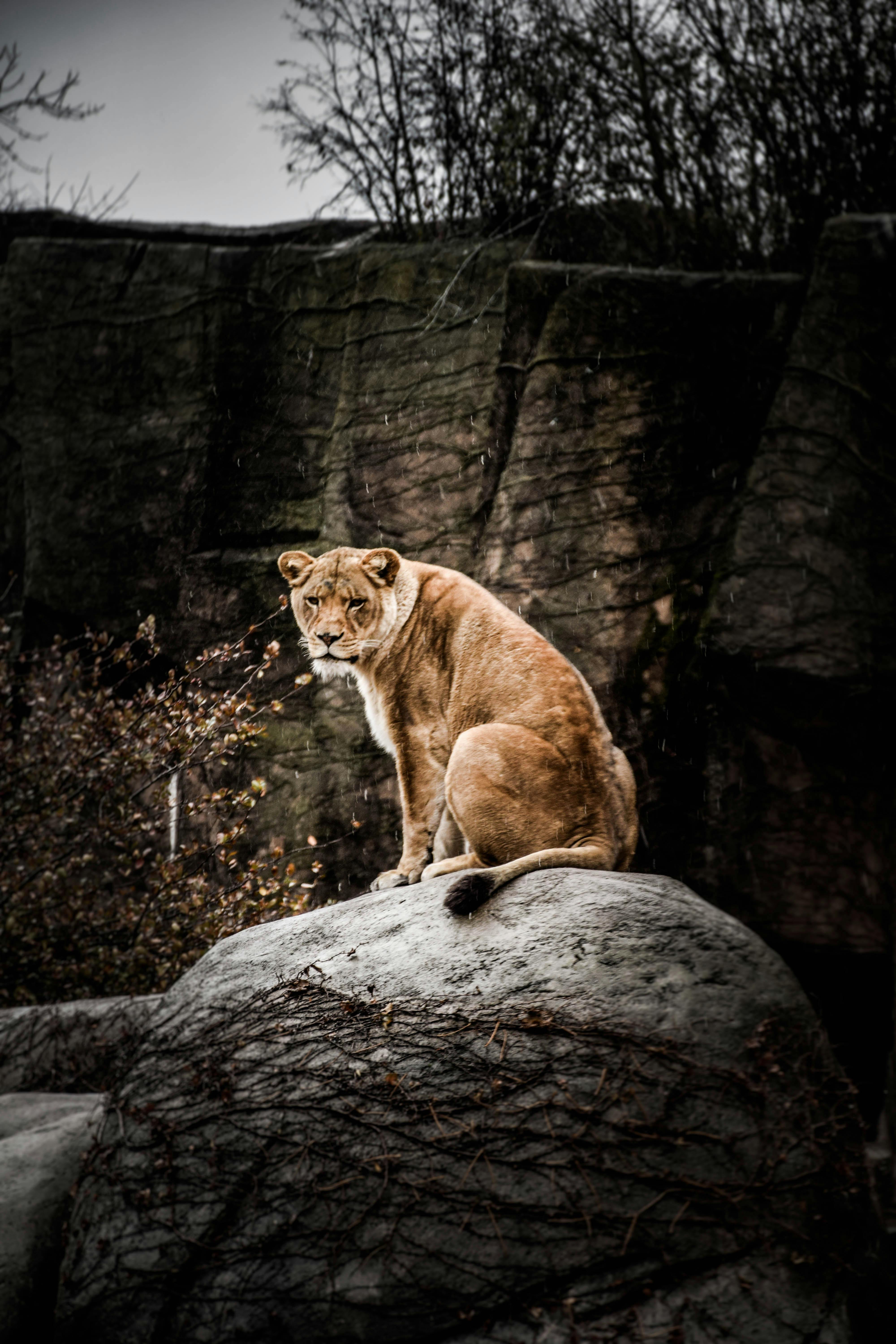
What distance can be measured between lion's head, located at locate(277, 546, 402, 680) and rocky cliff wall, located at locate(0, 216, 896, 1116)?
2.35 metres

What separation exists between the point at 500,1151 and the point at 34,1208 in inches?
77.0

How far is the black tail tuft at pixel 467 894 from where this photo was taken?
382cm

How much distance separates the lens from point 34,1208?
4008 millimetres

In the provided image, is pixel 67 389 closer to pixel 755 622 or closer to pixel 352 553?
pixel 352 553

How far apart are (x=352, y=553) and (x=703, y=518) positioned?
305 centimetres

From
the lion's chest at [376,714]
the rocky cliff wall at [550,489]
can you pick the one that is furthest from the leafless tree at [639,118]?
the lion's chest at [376,714]

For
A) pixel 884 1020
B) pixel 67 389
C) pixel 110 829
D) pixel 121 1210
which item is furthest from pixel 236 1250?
pixel 67 389

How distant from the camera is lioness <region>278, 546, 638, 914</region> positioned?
13.9 ft

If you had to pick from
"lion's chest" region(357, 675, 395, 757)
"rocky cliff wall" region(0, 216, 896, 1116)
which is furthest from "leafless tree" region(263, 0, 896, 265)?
"lion's chest" region(357, 675, 395, 757)

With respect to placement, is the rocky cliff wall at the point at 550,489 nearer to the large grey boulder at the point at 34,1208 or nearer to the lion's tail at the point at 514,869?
the lion's tail at the point at 514,869

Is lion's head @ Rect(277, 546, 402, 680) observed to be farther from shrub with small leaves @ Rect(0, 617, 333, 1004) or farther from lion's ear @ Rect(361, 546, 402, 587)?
shrub with small leaves @ Rect(0, 617, 333, 1004)

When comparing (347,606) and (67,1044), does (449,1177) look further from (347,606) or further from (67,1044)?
(67,1044)

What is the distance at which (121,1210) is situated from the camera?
11.9 feet

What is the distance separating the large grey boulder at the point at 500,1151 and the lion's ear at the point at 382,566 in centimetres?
181
